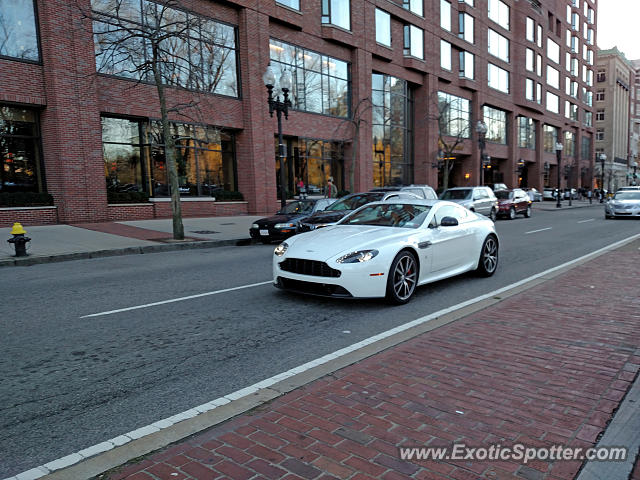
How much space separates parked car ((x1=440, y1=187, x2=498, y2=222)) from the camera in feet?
70.8

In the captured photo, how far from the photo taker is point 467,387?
11.4 feet

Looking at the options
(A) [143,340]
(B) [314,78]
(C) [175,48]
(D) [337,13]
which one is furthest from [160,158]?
(A) [143,340]

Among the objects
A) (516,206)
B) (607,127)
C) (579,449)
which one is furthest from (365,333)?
(607,127)

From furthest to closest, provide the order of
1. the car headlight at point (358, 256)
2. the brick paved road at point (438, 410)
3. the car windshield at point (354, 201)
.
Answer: the car windshield at point (354, 201)
the car headlight at point (358, 256)
the brick paved road at point (438, 410)

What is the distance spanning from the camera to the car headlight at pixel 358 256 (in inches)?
234

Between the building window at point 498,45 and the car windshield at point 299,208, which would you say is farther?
the building window at point 498,45

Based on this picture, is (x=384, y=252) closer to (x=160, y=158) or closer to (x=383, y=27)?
(x=160, y=158)

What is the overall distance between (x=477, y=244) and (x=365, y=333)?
12.5ft

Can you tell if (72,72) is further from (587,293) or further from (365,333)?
(587,293)

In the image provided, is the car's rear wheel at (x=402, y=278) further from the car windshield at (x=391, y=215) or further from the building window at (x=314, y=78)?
the building window at (x=314, y=78)

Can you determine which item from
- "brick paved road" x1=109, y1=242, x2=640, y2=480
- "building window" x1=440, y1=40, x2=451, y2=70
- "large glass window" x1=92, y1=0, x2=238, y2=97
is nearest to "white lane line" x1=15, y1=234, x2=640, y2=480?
"brick paved road" x1=109, y1=242, x2=640, y2=480

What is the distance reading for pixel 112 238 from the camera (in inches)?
575

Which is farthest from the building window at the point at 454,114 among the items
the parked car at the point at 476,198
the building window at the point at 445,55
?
the parked car at the point at 476,198

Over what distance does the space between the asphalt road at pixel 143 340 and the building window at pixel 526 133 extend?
4916 cm
